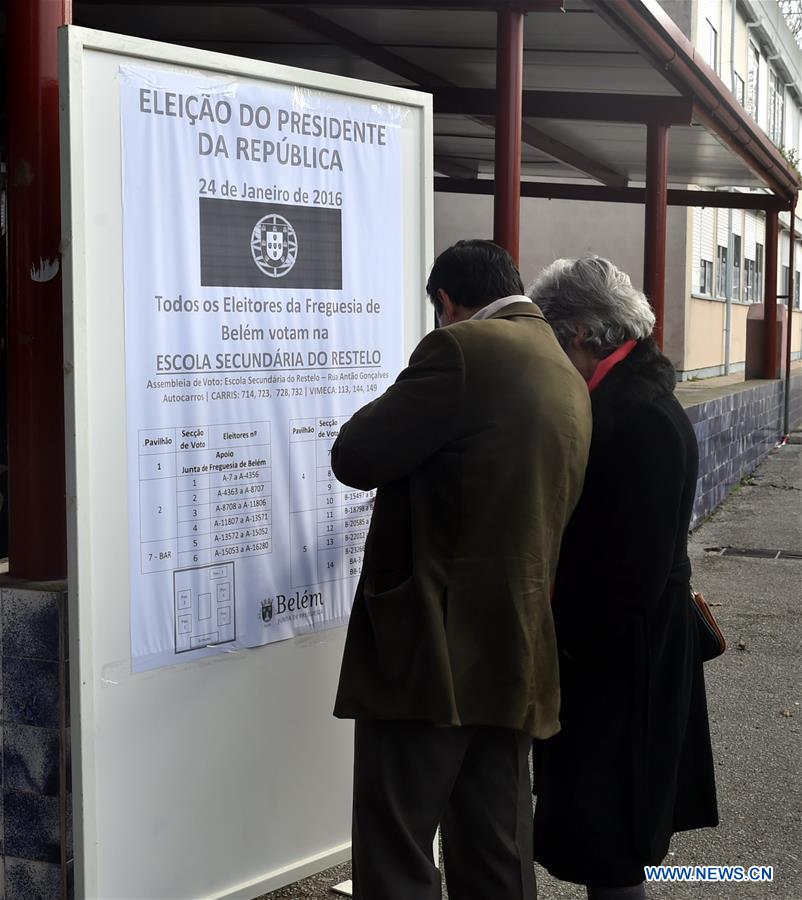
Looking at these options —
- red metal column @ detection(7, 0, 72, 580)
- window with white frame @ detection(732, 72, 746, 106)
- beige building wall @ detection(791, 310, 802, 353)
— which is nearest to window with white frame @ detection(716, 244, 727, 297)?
window with white frame @ detection(732, 72, 746, 106)

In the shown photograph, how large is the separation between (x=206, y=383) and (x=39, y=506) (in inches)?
21.7

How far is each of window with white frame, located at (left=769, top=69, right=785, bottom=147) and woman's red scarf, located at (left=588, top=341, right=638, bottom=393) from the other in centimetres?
3072

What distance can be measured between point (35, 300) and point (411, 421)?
44.8 inches

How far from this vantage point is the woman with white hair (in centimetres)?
278

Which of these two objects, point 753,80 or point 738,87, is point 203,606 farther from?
point 753,80

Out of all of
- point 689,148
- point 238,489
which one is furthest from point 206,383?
point 689,148

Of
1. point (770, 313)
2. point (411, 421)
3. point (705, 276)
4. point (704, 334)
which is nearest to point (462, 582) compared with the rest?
point (411, 421)

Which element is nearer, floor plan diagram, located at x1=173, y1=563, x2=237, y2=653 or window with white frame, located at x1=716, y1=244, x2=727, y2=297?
floor plan diagram, located at x1=173, y1=563, x2=237, y2=653

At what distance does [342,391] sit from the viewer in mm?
3469

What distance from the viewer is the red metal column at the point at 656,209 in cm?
856

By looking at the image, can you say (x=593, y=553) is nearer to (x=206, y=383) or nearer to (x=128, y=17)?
(x=206, y=383)

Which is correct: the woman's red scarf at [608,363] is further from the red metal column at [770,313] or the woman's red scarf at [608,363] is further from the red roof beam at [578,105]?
the red metal column at [770,313]

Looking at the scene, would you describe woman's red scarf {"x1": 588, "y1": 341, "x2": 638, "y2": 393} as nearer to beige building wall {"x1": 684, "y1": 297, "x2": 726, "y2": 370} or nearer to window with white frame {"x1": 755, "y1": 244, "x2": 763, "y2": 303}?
beige building wall {"x1": 684, "y1": 297, "x2": 726, "y2": 370}

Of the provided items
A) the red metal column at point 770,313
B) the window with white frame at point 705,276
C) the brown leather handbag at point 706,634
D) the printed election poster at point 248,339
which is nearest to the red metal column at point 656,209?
the printed election poster at point 248,339
